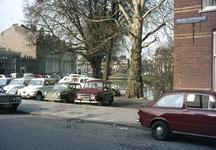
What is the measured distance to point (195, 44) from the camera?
36.4 feet

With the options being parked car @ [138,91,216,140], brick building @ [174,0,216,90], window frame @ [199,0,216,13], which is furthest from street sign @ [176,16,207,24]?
parked car @ [138,91,216,140]

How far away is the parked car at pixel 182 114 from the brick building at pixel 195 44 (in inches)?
200

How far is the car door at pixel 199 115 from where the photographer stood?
18.9 feet

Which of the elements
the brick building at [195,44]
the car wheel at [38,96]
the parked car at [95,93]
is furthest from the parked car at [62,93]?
the brick building at [195,44]

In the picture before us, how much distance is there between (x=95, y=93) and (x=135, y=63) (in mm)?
6200

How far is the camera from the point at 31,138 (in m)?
6.53

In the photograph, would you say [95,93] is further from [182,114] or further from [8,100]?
[182,114]

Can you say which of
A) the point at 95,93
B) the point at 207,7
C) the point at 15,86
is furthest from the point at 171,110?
the point at 15,86

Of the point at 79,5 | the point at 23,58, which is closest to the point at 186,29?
the point at 79,5

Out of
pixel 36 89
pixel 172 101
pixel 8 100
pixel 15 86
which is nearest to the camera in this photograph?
pixel 172 101

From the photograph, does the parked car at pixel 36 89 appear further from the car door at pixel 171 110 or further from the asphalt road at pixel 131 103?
the car door at pixel 171 110

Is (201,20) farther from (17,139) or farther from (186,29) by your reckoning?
(17,139)

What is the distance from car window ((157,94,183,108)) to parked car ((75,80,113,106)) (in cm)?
765

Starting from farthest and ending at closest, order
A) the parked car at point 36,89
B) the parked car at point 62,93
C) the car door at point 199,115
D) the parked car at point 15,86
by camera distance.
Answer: the parked car at point 15,86
the parked car at point 36,89
the parked car at point 62,93
the car door at point 199,115
